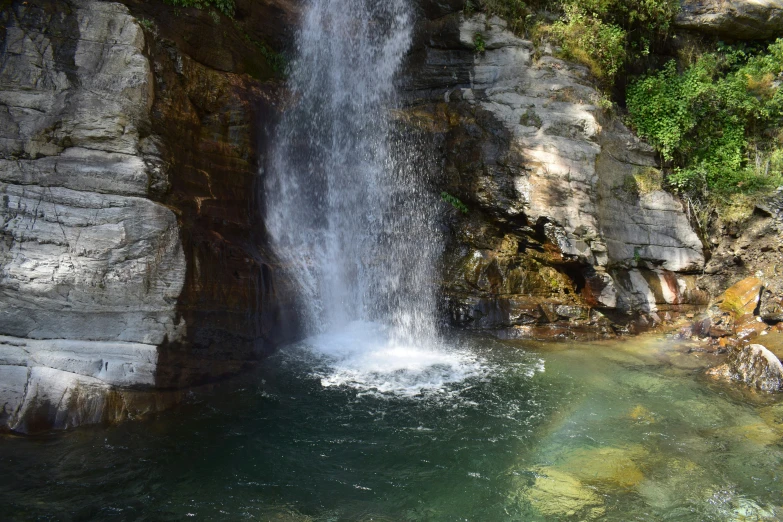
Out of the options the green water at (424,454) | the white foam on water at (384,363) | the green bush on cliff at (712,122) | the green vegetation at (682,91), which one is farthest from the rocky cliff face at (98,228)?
the green bush on cliff at (712,122)

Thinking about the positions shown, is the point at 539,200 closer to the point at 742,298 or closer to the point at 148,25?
the point at 742,298

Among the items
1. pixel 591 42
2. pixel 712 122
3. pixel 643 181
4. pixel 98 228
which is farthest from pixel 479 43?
pixel 98 228

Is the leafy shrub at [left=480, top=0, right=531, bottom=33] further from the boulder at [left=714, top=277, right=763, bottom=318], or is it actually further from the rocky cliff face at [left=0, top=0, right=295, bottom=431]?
the boulder at [left=714, top=277, right=763, bottom=318]

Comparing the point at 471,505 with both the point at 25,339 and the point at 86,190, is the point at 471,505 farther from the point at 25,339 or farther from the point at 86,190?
the point at 86,190

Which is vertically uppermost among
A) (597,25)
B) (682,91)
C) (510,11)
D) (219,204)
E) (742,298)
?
(510,11)

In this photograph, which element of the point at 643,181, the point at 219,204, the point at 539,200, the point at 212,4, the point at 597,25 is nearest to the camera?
the point at 219,204

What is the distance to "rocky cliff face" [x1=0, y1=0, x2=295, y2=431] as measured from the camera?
6.07m

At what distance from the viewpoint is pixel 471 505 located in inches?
191

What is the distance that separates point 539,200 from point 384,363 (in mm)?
4528

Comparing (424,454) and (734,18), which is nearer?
(424,454)

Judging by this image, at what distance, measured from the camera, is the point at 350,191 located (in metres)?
11.1

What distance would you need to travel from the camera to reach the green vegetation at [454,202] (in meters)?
10.9

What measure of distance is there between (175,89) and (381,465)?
617 cm

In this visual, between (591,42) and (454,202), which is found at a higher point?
(591,42)
